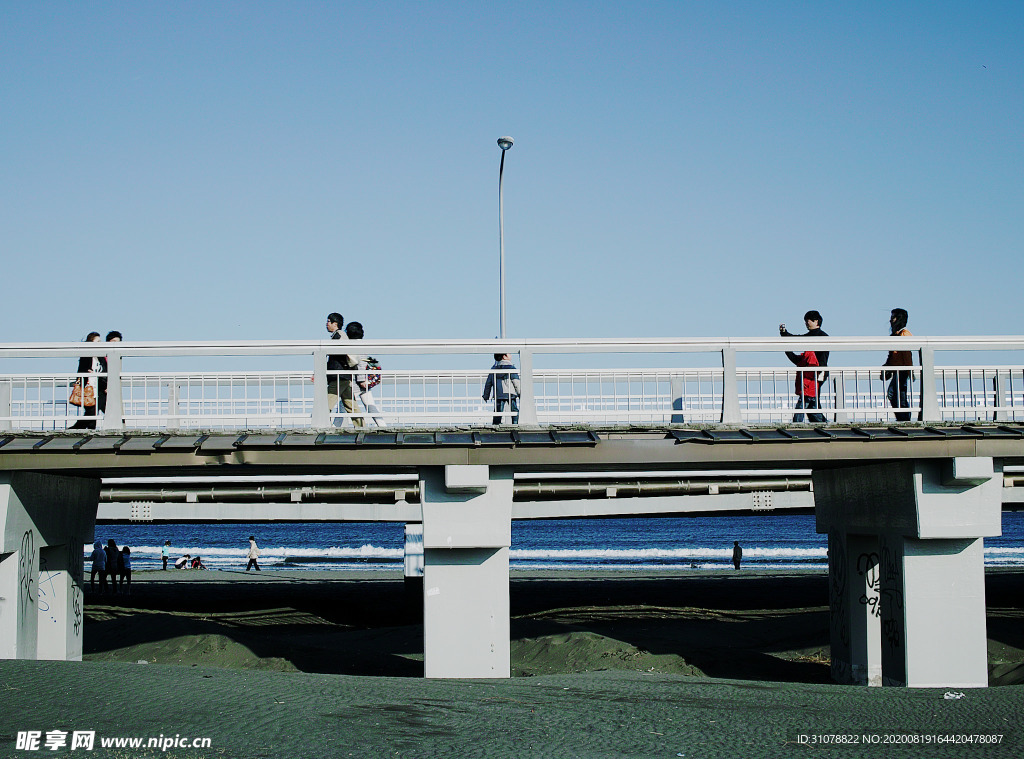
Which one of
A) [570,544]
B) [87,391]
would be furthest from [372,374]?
[570,544]

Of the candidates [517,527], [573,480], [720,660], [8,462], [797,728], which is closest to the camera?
[797,728]

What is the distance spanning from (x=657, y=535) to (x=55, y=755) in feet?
303

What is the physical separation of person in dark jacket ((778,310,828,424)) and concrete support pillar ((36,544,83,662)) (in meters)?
10.6

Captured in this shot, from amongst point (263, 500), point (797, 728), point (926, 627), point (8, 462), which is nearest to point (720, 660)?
point (926, 627)

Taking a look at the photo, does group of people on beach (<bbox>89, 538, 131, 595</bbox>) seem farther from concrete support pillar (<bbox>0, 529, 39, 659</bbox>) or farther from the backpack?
the backpack

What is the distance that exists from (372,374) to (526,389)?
2.00 meters

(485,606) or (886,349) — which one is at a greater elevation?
(886,349)

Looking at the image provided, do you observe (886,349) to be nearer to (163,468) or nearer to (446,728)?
(446,728)

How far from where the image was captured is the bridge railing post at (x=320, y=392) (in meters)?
11.9

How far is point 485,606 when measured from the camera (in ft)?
38.3

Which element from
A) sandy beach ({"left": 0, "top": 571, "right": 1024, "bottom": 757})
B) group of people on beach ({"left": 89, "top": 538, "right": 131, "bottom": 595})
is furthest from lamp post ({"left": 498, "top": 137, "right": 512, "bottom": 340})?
group of people on beach ({"left": 89, "top": 538, "right": 131, "bottom": 595})

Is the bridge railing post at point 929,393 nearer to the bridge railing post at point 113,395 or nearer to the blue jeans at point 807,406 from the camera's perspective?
the blue jeans at point 807,406

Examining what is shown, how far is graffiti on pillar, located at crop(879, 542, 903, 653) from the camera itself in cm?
1209

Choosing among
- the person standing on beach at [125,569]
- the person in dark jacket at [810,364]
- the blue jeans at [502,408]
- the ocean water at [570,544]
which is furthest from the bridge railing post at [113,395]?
the ocean water at [570,544]
